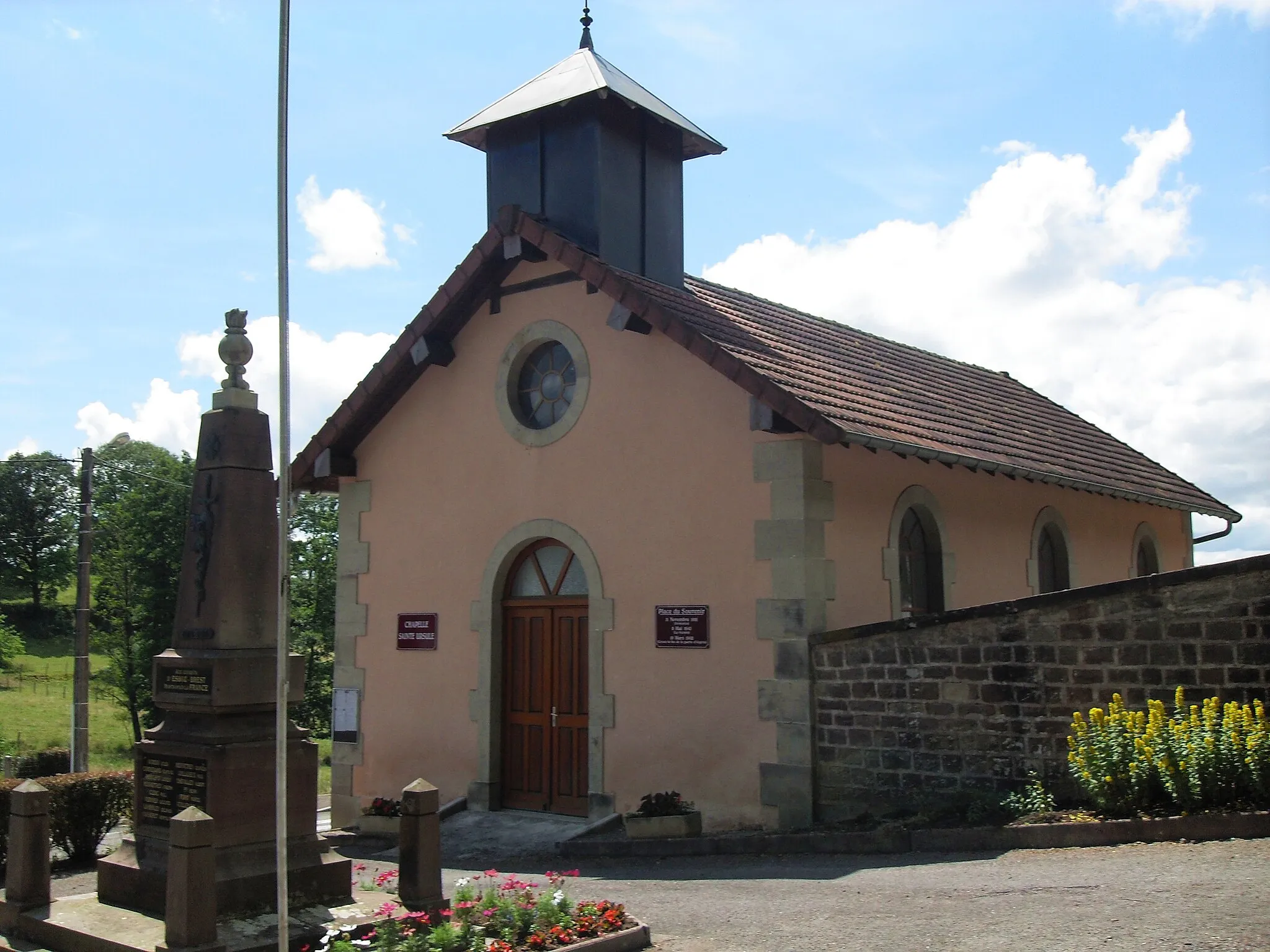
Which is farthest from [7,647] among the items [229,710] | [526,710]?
[229,710]

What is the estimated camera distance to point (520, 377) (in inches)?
493

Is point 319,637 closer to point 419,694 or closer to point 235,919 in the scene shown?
point 419,694

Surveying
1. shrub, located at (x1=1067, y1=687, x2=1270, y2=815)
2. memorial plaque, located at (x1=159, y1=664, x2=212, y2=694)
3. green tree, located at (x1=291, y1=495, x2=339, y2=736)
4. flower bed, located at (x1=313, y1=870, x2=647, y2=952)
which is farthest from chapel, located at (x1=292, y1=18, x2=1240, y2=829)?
green tree, located at (x1=291, y1=495, x2=339, y2=736)

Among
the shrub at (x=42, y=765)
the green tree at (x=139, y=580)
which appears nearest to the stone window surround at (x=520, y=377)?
the shrub at (x=42, y=765)

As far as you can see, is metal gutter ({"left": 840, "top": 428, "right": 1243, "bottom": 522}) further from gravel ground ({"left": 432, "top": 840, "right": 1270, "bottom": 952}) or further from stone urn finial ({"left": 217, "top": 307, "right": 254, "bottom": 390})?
stone urn finial ({"left": 217, "top": 307, "right": 254, "bottom": 390})

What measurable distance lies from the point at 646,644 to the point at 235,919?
5197 millimetres

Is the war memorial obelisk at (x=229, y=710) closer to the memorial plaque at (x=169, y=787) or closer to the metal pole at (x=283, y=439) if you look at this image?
the memorial plaque at (x=169, y=787)

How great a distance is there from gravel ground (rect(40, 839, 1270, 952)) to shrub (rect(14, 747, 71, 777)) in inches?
449

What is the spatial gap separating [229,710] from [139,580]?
92.2ft

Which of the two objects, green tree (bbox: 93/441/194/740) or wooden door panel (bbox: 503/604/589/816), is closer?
wooden door panel (bbox: 503/604/589/816)

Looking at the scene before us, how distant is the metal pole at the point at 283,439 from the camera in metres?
5.45

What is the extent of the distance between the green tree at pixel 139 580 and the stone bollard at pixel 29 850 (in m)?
24.2

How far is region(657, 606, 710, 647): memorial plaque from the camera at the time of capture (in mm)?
10562

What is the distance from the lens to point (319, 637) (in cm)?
3650
